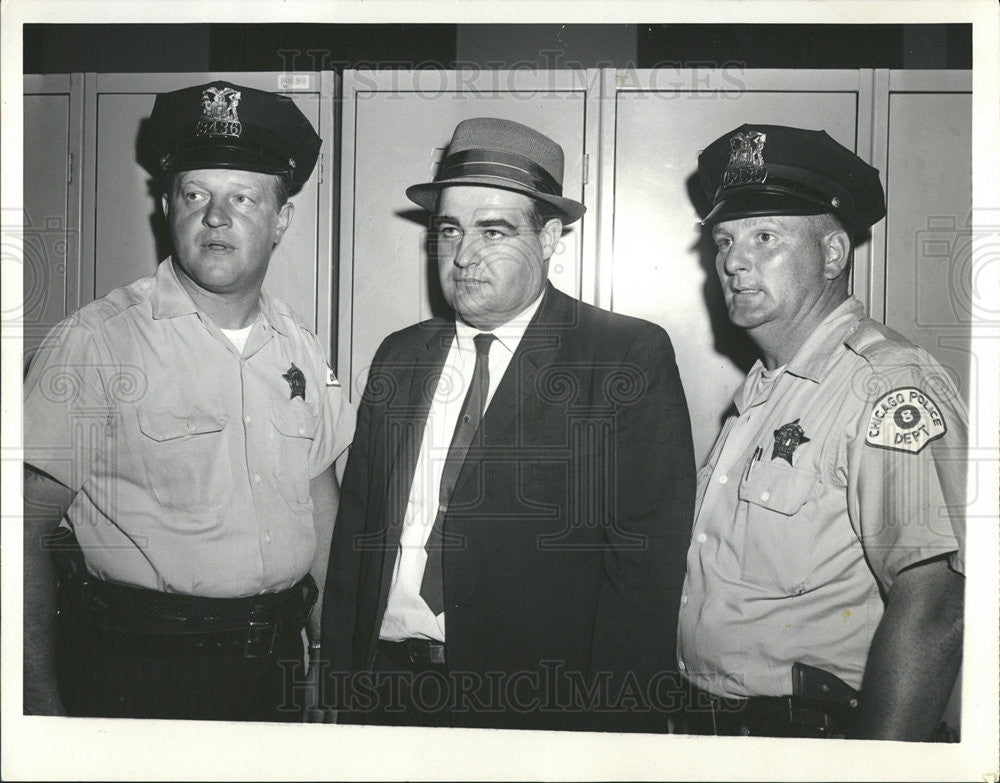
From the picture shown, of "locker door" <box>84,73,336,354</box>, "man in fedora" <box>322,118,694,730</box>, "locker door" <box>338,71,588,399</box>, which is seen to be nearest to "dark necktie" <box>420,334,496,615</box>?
"man in fedora" <box>322,118,694,730</box>

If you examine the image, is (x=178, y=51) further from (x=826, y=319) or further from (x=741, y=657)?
(x=741, y=657)

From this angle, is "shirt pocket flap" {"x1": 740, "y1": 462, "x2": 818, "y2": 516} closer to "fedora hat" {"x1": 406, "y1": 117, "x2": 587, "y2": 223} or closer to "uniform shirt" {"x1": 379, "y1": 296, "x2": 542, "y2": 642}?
"uniform shirt" {"x1": 379, "y1": 296, "x2": 542, "y2": 642}

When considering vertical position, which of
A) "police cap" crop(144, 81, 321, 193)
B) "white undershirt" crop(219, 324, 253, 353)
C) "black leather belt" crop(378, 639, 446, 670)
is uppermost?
"police cap" crop(144, 81, 321, 193)

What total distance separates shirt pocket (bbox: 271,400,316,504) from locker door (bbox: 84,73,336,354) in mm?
269

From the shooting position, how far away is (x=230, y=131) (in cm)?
207

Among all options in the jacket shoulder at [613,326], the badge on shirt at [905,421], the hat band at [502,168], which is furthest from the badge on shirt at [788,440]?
the hat band at [502,168]

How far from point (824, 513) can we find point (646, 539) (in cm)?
43

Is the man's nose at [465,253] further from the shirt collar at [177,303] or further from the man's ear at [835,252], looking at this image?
the man's ear at [835,252]

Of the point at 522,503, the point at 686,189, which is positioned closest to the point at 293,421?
the point at 522,503

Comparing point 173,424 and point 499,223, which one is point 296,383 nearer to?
point 173,424

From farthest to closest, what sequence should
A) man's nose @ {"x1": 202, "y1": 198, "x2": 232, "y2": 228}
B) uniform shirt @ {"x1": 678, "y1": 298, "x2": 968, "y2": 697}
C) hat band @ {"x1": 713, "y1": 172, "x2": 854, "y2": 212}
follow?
man's nose @ {"x1": 202, "y1": 198, "x2": 232, "y2": 228}
hat band @ {"x1": 713, "y1": 172, "x2": 854, "y2": 212}
uniform shirt @ {"x1": 678, "y1": 298, "x2": 968, "y2": 697}

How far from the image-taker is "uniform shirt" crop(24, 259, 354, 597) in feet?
6.69

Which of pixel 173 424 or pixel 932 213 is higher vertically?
pixel 932 213

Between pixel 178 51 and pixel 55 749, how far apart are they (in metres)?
1.86
